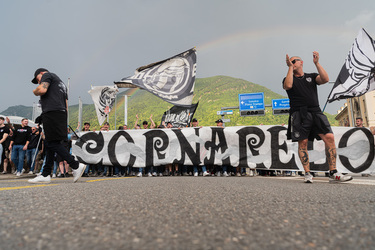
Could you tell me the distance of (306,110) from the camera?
4.03m

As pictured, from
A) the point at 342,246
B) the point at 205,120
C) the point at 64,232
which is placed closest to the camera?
the point at 342,246

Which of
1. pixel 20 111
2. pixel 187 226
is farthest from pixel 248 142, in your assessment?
pixel 20 111

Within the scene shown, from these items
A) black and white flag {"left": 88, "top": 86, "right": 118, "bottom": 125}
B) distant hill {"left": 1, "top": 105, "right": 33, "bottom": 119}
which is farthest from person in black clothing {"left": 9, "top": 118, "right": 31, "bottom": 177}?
distant hill {"left": 1, "top": 105, "right": 33, "bottom": 119}

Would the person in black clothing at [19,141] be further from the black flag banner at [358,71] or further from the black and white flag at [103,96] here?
the black flag banner at [358,71]

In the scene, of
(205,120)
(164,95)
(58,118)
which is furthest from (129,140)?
(205,120)

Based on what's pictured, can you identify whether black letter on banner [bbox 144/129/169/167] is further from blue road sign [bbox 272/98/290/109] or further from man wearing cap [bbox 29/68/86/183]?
blue road sign [bbox 272/98/290/109]

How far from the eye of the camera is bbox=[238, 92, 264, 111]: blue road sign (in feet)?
68.1

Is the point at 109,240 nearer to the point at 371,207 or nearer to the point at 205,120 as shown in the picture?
the point at 371,207

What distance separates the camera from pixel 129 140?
8000 mm

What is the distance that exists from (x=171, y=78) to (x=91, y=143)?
4.14 metres

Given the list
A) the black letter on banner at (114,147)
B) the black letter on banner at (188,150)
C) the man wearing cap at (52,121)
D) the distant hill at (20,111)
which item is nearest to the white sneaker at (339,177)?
the man wearing cap at (52,121)

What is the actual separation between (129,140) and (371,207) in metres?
7.26

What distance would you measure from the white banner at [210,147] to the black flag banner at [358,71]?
1185mm

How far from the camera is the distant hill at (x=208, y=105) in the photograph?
188 feet
